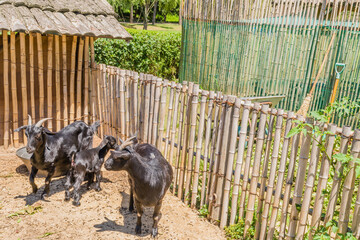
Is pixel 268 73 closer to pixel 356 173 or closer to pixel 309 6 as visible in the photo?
pixel 309 6

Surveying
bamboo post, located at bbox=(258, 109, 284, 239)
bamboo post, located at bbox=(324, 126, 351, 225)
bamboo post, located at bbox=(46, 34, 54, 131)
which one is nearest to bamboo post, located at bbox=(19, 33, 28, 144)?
bamboo post, located at bbox=(46, 34, 54, 131)

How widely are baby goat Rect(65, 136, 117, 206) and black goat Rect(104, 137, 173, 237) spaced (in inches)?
38.6

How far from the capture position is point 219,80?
10.3 metres

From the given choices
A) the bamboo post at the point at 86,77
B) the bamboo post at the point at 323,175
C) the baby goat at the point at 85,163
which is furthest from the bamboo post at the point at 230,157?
the bamboo post at the point at 86,77

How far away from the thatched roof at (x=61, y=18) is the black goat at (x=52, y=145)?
2.00 metres

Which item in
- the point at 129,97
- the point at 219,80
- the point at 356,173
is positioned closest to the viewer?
the point at 356,173

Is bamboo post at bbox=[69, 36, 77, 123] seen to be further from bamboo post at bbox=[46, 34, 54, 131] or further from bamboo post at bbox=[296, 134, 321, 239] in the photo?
bamboo post at bbox=[296, 134, 321, 239]

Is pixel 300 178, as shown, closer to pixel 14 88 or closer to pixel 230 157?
pixel 230 157

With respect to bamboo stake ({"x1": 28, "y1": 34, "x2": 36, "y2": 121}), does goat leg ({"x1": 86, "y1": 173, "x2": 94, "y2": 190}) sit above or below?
below

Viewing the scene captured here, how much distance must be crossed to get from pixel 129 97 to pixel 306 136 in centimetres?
386

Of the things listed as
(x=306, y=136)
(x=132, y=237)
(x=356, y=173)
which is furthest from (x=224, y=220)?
(x=356, y=173)

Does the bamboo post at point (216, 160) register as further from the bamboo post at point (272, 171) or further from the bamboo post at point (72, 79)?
the bamboo post at point (72, 79)

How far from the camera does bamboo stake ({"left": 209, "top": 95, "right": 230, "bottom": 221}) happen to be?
4.91 metres

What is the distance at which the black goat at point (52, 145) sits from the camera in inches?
195
